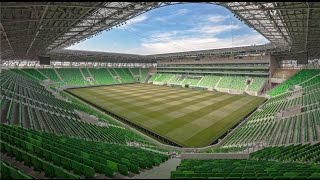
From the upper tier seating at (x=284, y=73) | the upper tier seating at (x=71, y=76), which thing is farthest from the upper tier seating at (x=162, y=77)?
the upper tier seating at (x=284, y=73)

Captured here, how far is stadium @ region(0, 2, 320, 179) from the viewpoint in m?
10.1

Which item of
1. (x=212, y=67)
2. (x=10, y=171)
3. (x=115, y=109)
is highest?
(x=212, y=67)

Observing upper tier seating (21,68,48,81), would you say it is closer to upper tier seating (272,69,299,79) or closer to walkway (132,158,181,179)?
upper tier seating (272,69,299,79)

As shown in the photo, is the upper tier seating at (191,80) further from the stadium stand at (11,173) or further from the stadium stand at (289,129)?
the stadium stand at (11,173)

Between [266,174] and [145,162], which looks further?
[145,162]

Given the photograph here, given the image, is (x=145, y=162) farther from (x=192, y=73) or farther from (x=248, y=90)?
(x=192, y=73)

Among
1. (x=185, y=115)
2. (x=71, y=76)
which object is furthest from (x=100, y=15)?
(x=71, y=76)

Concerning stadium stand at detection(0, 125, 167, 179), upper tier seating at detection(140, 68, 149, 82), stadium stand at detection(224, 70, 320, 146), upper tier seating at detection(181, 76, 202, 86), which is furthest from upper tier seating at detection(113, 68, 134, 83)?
stadium stand at detection(0, 125, 167, 179)

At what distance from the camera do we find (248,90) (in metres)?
56.1

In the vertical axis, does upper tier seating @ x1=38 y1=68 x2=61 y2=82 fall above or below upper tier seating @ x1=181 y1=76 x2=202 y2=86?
above

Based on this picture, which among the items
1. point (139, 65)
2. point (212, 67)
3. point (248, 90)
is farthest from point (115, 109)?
point (139, 65)

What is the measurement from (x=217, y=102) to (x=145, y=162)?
3532 cm

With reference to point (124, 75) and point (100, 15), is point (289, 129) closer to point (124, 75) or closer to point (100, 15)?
point (100, 15)

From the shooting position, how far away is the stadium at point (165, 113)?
10.1 meters
